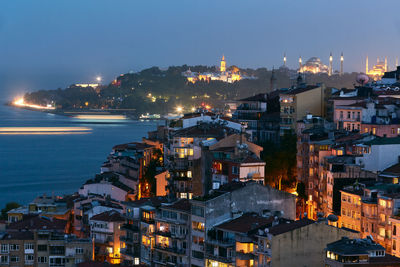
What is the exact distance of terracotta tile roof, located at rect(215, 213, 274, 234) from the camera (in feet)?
44.9

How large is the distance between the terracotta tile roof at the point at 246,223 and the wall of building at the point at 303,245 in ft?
3.11

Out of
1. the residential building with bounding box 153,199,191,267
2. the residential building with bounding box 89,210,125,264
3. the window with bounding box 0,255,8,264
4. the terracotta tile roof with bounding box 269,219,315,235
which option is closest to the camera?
the terracotta tile roof with bounding box 269,219,315,235

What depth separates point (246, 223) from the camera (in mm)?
14062

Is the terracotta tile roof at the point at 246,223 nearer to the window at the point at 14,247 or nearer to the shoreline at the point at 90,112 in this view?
the window at the point at 14,247

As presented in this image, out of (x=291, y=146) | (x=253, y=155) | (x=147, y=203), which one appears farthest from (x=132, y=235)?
(x=291, y=146)

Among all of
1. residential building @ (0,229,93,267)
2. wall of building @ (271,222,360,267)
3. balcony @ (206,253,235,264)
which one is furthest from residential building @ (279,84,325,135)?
wall of building @ (271,222,360,267)

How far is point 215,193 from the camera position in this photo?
1520 cm

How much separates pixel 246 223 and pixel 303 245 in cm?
152

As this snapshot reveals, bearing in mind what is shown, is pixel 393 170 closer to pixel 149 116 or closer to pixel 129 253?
pixel 129 253

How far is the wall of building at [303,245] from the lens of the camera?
1262 centimetres

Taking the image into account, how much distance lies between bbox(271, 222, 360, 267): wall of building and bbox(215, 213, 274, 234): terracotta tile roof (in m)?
0.95

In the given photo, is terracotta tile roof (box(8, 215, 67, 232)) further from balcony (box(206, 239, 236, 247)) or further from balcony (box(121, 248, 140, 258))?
balcony (box(206, 239, 236, 247))

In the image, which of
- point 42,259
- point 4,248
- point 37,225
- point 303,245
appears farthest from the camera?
point 37,225

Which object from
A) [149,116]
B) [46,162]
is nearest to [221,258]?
[46,162]
